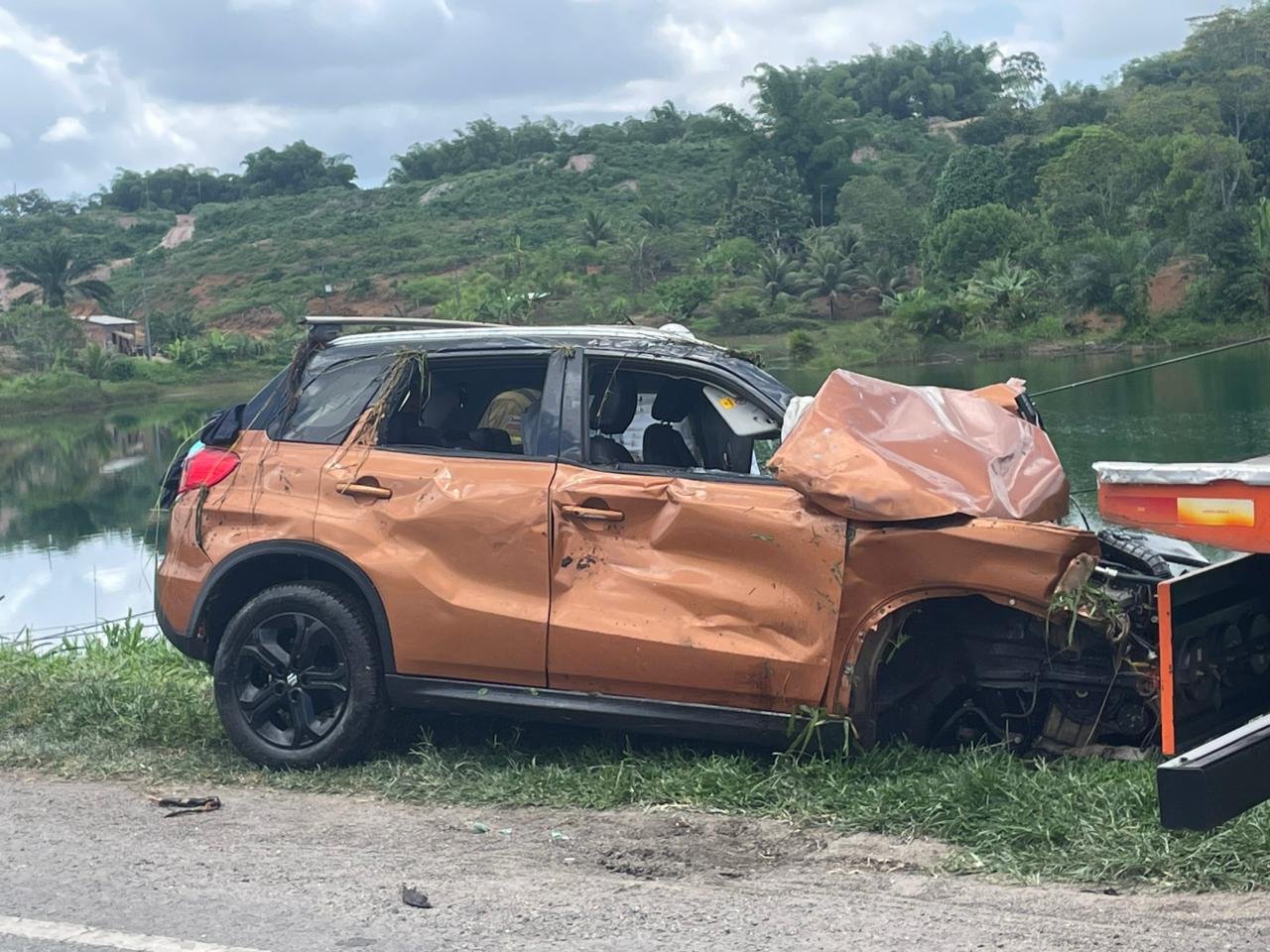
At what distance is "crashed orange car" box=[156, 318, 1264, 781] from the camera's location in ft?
16.6

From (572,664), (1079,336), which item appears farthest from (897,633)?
(1079,336)

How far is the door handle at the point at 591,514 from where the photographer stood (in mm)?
5438

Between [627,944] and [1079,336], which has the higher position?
[1079,336]

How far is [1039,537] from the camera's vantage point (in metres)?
4.86

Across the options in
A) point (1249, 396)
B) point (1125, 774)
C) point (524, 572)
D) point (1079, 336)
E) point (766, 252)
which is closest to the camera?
point (1125, 774)

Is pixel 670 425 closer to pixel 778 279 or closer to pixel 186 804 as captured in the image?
pixel 186 804

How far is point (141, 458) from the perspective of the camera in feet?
144

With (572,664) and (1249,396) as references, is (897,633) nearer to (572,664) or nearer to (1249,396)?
(572,664)

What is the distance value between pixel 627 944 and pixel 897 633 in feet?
5.69

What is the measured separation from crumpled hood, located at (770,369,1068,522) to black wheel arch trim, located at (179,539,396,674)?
1639 mm

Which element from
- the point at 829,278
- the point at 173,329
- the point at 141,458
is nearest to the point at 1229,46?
the point at 829,278

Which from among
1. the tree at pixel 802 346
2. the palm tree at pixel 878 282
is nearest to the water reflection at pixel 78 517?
the tree at pixel 802 346

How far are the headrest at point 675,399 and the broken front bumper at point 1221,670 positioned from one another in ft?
7.97

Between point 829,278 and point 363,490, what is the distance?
7007 centimetres
